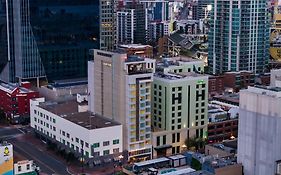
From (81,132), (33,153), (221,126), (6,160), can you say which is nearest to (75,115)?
(81,132)

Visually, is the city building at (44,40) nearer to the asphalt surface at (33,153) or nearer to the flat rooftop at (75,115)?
the asphalt surface at (33,153)

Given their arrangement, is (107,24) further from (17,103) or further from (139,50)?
(17,103)

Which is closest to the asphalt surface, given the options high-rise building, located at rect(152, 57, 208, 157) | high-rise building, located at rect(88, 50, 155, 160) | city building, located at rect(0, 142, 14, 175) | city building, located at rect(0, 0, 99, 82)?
high-rise building, located at rect(88, 50, 155, 160)

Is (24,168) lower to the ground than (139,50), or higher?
lower

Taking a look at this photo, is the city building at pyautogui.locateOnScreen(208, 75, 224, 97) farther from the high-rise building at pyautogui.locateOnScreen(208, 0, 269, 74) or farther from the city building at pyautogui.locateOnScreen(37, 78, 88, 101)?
the city building at pyautogui.locateOnScreen(37, 78, 88, 101)

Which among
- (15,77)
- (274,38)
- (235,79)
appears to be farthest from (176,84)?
(274,38)

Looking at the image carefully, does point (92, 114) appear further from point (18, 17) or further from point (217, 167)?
point (18, 17)
